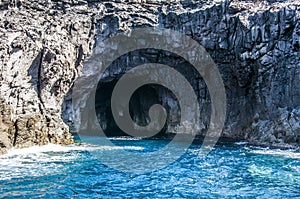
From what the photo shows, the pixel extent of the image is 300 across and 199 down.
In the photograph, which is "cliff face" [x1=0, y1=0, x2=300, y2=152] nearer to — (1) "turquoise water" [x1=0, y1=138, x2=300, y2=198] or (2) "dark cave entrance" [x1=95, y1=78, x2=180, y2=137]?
(1) "turquoise water" [x1=0, y1=138, x2=300, y2=198]

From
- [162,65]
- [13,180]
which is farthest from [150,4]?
[13,180]

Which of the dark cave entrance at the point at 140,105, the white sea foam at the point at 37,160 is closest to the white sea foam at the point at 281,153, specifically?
the white sea foam at the point at 37,160

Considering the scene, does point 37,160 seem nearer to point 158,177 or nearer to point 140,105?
point 158,177

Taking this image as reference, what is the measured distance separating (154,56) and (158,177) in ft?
95.4

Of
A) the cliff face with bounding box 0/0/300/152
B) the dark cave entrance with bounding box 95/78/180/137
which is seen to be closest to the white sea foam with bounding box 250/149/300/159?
the cliff face with bounding box 0/0/300/152

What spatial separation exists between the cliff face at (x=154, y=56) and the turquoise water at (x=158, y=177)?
5.51m

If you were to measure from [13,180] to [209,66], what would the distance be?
98.2 feet

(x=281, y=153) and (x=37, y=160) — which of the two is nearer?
Answer: (x=37, y=160)

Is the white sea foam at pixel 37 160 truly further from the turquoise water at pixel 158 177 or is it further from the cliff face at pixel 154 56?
the cliff face at pixel 154 56

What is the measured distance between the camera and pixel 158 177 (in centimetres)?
1931

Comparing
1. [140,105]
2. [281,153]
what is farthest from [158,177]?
[140,105]

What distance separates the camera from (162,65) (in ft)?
156

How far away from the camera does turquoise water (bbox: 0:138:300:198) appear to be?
15.9 m

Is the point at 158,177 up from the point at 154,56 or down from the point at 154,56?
down
